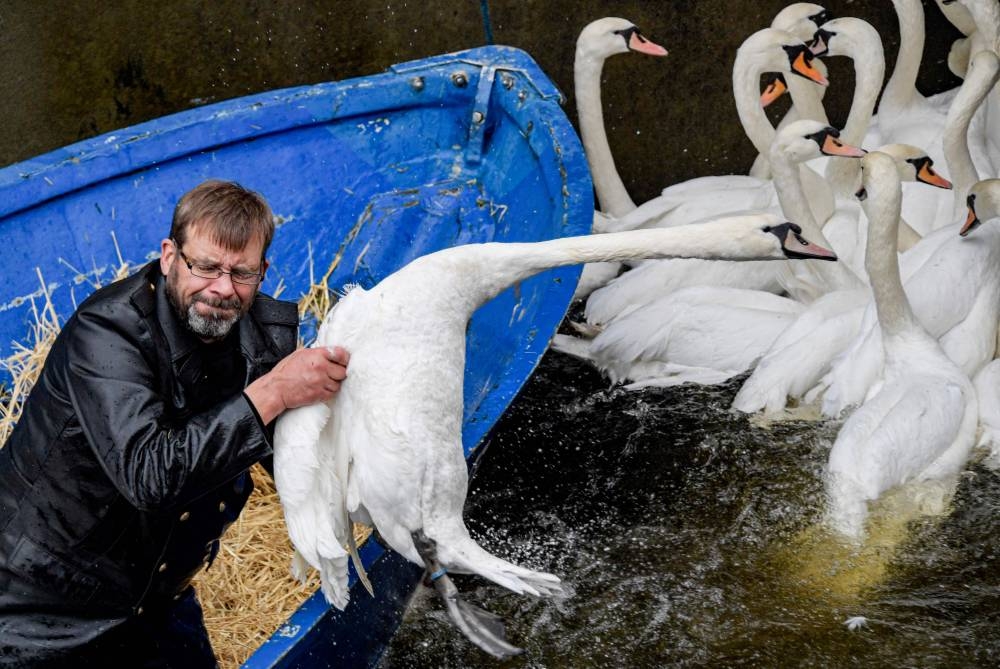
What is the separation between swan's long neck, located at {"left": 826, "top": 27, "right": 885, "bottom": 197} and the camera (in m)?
6.00

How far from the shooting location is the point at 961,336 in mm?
5168

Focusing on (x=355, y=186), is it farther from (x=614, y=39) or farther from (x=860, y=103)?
(x=860, y=103)

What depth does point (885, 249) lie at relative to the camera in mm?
4934

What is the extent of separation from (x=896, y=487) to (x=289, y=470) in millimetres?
2375

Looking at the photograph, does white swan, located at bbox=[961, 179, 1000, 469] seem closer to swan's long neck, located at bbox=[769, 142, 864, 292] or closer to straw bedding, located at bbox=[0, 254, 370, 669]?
swan's long neck, located at bbox=[769, 142, 864, 292]

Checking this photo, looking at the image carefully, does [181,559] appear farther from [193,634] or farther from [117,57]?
[117,57]

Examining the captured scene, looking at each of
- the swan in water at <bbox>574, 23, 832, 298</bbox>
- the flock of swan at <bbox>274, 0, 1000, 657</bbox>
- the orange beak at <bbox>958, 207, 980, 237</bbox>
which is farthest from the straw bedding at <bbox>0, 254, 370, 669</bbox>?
the orange beak at <bbox>958, 207, 980, 237</bbox>

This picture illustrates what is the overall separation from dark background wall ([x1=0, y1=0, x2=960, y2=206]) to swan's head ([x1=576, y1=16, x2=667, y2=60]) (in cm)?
66

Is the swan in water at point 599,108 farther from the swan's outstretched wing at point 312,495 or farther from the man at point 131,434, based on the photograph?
the man at point 131,434

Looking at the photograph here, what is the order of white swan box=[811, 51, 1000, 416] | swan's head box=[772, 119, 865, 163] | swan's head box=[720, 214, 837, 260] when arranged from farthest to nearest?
swan's head box=[772, 119, 865, 163] < white swan box=[811, 51, 1000, 416] < swan's head box=[720, 214, 837, 260]

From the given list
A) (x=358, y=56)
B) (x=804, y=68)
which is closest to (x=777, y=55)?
(x=804, y=68)

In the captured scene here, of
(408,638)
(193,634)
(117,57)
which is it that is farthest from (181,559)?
(117,57)

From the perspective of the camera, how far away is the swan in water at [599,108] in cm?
618

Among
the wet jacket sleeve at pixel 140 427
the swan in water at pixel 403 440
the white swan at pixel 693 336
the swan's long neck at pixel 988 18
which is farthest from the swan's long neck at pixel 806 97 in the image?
the wet jacket sleeve at pixel 140 427
